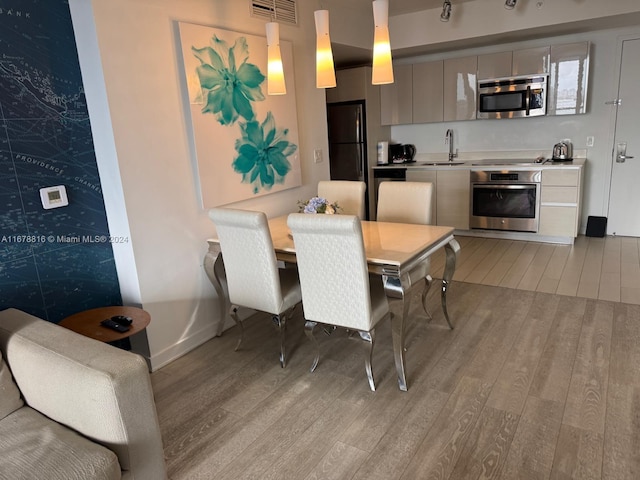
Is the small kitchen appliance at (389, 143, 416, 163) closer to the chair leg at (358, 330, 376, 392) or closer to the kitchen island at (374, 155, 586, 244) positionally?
the kitchen island at (374, 155, 586, 244)

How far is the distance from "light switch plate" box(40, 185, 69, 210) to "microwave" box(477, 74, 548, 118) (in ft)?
15.0

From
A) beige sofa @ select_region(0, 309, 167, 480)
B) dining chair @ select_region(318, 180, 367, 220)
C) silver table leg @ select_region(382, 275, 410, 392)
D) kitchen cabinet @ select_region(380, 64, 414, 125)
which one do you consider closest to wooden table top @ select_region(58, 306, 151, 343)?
beige sofa @ select_region(0, 309, 167, 480)

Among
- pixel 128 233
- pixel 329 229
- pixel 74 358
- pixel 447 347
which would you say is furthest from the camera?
pixel 447 347

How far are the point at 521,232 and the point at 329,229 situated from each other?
12.3 ft

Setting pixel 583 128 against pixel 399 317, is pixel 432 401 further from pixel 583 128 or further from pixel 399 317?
pixel 583 128

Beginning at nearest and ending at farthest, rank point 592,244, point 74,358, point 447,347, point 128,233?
point 74,358 → point 128,233 → point 447,347 → point 592,244

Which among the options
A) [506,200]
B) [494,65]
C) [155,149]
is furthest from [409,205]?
[494,65]

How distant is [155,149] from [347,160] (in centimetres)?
337

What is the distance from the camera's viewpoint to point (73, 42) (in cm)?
250

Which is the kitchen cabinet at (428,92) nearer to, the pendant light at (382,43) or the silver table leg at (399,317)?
the pendant light at (382,43)

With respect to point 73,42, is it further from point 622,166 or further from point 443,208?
point 622,166

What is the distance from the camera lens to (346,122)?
5.69 metres

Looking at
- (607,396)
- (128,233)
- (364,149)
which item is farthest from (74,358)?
(364,149)

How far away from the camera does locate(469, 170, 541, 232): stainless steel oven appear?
5.00m
